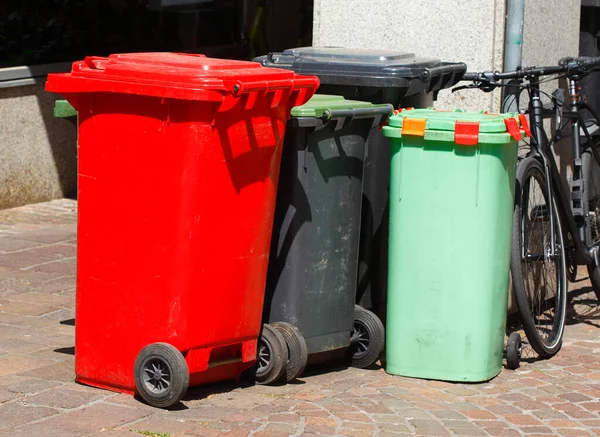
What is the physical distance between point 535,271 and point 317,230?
154cm

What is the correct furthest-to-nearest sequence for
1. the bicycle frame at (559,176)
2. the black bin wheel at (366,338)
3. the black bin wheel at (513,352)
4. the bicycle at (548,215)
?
1. the bicycle frame at (559,176)
2. the bicycle at (548,215)
3. the black bin wheel at (513,352)
4. the black bin wheel at (366,338)

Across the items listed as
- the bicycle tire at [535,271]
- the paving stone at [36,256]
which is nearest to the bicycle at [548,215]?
the bicycle tire at [535,271]

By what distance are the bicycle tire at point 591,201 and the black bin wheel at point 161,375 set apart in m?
2.86

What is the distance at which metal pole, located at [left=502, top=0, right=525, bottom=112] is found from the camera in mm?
6410

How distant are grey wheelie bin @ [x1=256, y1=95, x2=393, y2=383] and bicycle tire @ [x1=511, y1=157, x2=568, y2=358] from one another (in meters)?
0.82

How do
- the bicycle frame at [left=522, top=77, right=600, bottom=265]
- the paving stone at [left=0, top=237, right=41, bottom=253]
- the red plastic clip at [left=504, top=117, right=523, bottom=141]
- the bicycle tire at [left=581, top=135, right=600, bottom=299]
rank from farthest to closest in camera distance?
the paving stone at [left=0, top=237, right=41, bottom=253], the bicycle tire at [left=581, top=135, right=600, bottom=299], the bicycle frame at [left=522, top=77, right=600, bottom=265], the red plastic clip at [left=504, top=117, right=523, bottom=141]

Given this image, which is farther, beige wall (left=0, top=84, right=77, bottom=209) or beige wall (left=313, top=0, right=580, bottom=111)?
beige wall (left=0, top=84, right=77, bottom=209)

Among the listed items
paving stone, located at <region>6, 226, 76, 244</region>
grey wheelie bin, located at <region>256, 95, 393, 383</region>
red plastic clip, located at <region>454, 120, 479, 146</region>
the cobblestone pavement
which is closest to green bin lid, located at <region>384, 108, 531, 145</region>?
red plastic clip, located at <region>454, 120, 479, 146</region>

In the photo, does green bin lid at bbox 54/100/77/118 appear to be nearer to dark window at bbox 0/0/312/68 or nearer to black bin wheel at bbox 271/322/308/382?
black bin wheel at bbox 271/322/308/382

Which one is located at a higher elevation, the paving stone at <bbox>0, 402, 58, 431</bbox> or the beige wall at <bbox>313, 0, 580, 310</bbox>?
the beige wall at <bbox>313, 0, 580, 310</bbox>

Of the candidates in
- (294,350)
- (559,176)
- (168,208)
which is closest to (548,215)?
(559,176)

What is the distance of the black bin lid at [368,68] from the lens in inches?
226

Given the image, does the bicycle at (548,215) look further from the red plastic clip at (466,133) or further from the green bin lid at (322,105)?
the green bin lid at (322,105)

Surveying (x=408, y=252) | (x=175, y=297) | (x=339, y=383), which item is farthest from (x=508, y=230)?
(x=175, y=297)
